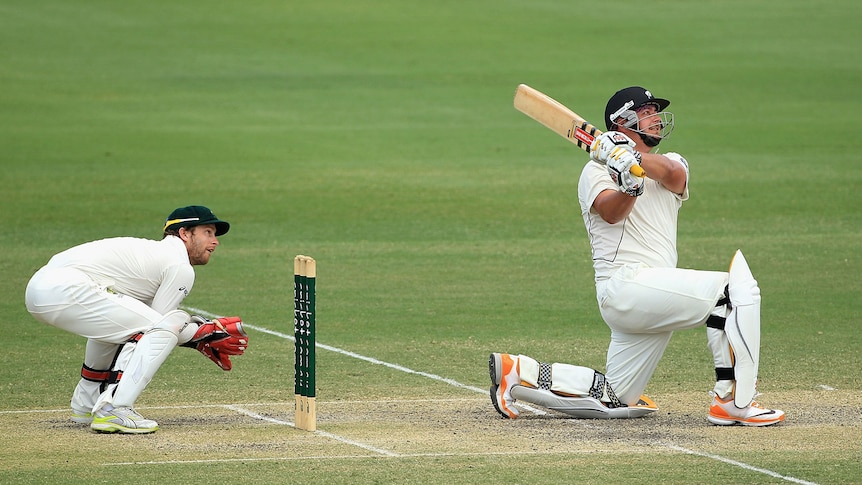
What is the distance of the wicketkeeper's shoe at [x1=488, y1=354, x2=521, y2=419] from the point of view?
25.6ft

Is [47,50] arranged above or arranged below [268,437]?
above

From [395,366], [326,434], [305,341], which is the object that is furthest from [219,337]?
[395,366]

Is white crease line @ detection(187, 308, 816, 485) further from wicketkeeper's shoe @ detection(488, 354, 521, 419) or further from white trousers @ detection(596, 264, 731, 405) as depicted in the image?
white trousers @ detection(596, 264, 731, 405)

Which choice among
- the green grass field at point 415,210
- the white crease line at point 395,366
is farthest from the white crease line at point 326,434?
the white crease line at point 395,366

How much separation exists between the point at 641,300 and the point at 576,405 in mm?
711

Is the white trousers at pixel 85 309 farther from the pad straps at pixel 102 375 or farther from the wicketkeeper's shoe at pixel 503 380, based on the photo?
the wicketkeeper's shoe at pixel 503 380

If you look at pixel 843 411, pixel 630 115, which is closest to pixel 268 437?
pixel 630 115

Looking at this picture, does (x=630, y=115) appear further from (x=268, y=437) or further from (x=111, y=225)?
(x=111, y=225)

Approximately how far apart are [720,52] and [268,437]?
76.6 ft

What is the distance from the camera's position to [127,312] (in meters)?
7.70

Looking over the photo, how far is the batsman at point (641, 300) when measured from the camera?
299 inches

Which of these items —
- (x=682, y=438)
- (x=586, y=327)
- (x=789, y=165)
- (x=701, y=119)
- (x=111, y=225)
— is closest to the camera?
(x=682, y=438)

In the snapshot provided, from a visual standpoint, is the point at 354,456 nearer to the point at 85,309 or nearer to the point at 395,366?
the point at 85,309

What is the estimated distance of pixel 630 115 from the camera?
7.95 m
